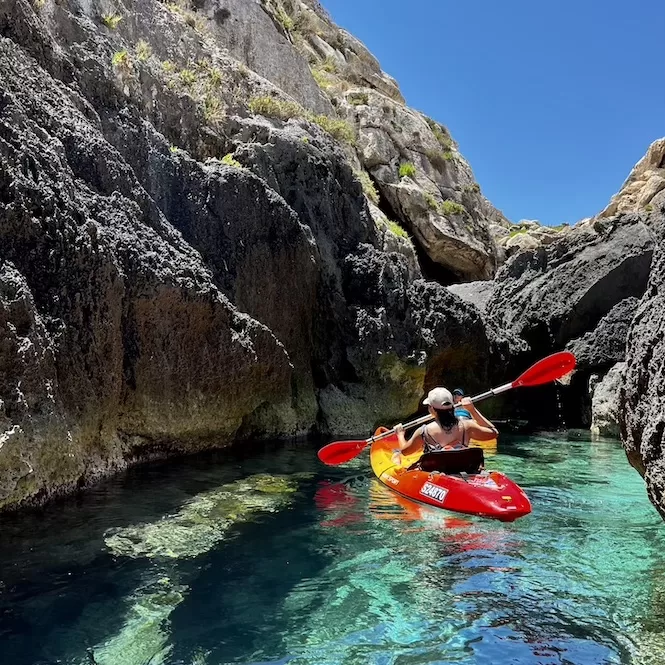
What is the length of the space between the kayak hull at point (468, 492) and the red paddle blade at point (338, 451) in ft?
3.03

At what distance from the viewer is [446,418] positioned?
675 centimetres

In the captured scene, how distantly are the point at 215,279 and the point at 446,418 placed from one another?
4845 millimetres

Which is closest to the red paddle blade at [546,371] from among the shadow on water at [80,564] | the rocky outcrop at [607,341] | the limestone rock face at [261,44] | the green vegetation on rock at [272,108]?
the shadow on water at [80,564]

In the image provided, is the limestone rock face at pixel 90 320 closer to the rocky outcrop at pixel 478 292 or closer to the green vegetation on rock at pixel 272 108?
the green vegetation on rock at pixel 272 108

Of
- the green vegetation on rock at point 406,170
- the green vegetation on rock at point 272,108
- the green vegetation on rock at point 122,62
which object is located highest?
the green vegetation on rock at point 406,170

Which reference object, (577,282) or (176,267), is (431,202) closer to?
(577,282)

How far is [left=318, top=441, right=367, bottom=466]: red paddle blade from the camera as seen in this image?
8.01 meters

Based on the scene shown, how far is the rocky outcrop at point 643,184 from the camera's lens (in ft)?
95.8

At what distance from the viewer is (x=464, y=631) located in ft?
11.6

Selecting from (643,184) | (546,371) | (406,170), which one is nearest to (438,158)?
(406,170)

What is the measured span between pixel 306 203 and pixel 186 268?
4.80 meters

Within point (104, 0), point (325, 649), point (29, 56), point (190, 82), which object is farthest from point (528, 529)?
point (104, 0)

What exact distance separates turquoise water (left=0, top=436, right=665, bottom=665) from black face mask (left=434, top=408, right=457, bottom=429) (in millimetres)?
933

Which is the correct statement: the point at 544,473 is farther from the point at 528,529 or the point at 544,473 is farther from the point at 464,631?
the point at 464,631
